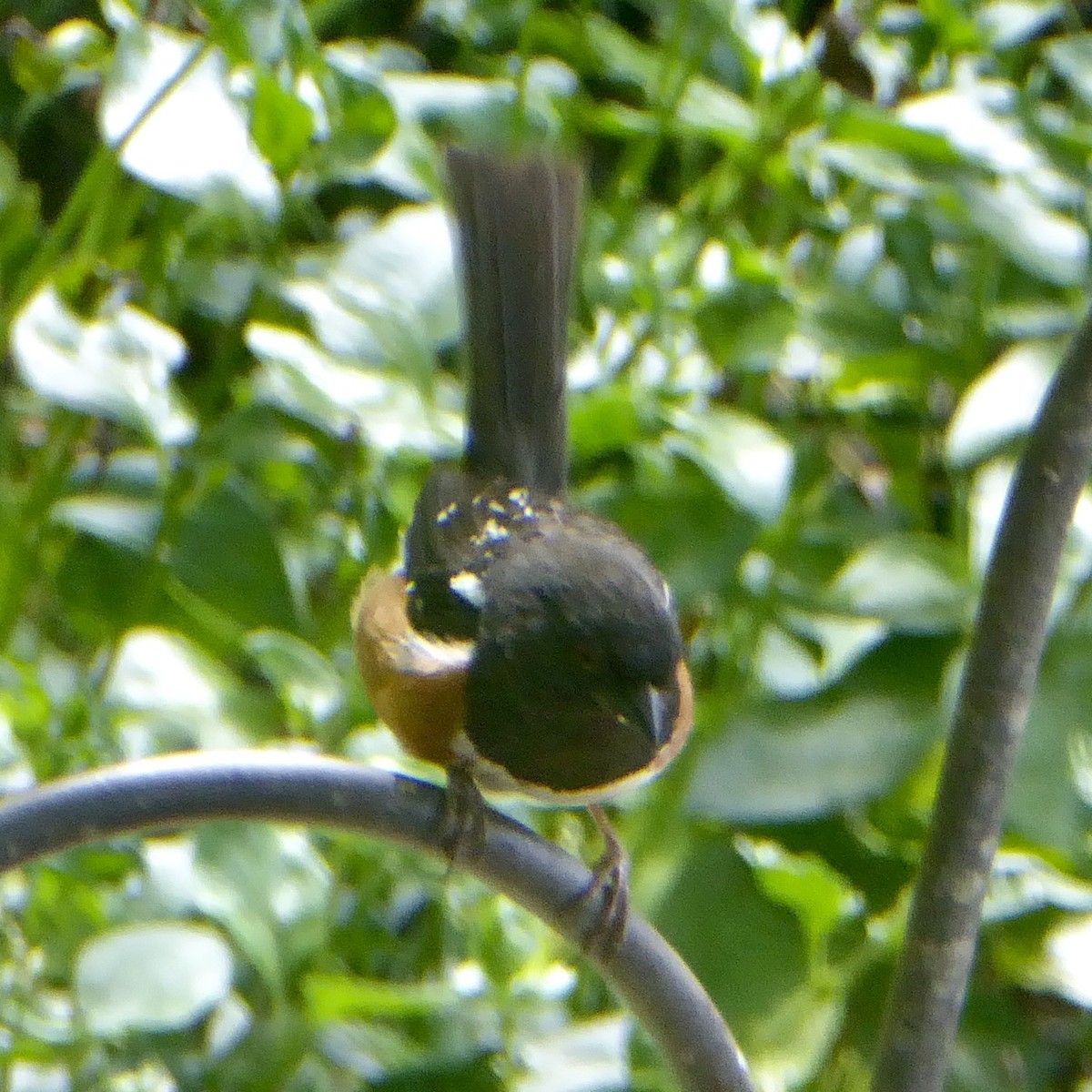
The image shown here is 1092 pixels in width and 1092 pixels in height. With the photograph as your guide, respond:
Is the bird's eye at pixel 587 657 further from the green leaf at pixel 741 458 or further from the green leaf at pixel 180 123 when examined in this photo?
the green leaf at pixel 180 123

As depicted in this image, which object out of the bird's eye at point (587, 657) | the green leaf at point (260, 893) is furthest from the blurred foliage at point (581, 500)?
the bird's eye at point (587, 657)

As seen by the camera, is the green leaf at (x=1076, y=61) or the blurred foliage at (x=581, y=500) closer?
the blurred foliage at (x=581, y=500)

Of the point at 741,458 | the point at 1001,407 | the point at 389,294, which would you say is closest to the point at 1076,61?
the point at 1001,407

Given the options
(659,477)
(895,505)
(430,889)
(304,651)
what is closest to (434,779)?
(430,889)

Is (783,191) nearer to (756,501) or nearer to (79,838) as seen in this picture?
(756,501)

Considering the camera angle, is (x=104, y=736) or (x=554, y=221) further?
(x=554, y=221)

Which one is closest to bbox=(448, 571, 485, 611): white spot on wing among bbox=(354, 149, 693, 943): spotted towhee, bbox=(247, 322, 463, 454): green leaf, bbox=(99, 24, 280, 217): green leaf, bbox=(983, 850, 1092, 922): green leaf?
bbox=(354, 149, 693, 943): spotted towhee
